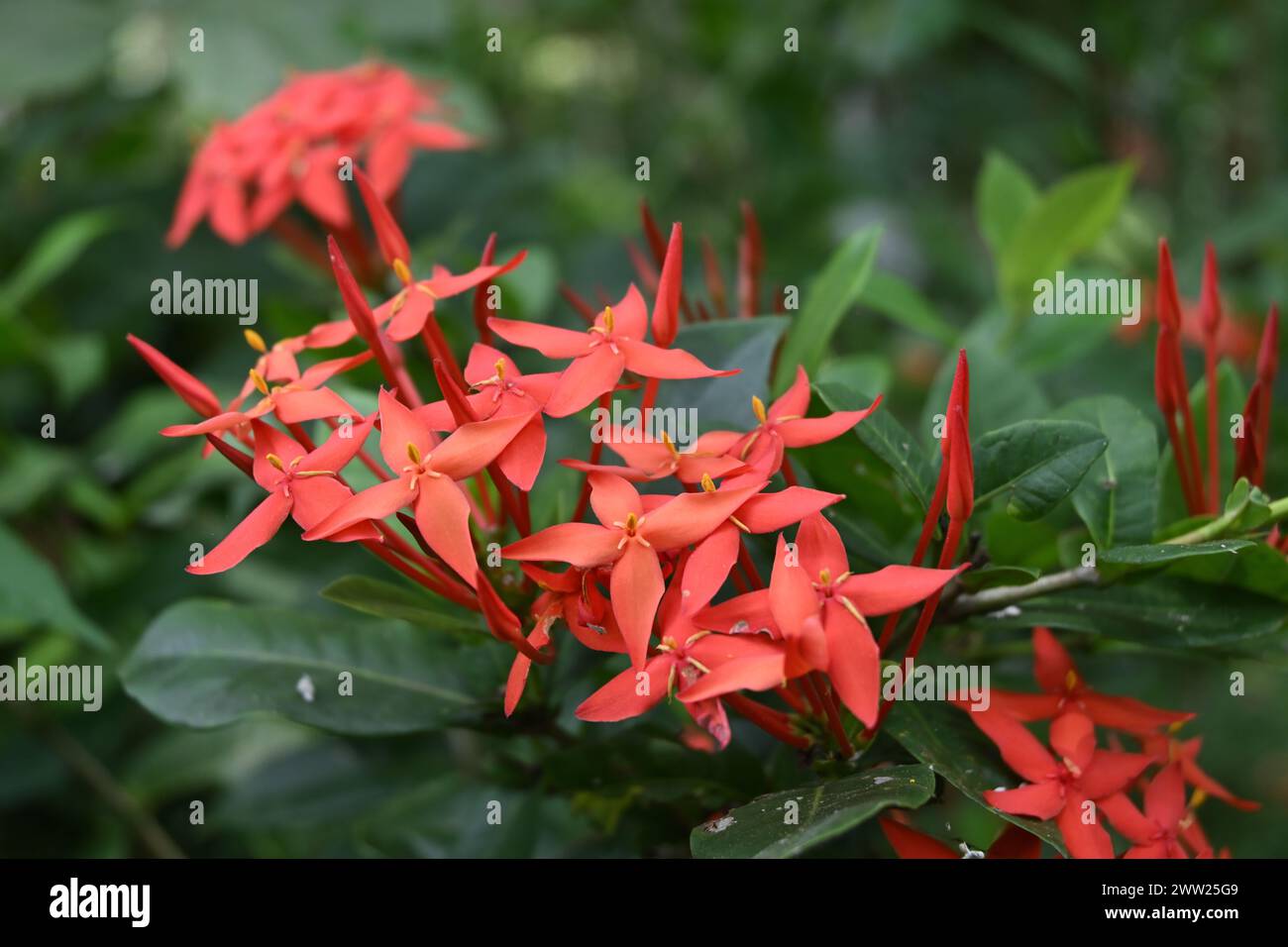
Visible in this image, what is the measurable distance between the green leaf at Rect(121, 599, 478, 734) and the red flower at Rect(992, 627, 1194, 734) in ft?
1.07

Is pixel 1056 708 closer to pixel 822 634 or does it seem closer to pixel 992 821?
pixel 822 634

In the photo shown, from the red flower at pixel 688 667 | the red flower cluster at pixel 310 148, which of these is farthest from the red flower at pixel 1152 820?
the red flower cluster at pixel 310 148

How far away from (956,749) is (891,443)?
0.17m

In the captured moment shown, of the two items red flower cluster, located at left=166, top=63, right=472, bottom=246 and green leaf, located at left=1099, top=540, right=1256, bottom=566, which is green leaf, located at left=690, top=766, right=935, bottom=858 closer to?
green leaf, located at left=1099, top=540, right=1256, bottom=566

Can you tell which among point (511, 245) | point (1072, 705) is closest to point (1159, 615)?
point (1072, 705)

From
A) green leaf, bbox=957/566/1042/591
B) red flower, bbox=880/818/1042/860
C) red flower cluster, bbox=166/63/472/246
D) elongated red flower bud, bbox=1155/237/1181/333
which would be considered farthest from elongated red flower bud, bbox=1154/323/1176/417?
red flower cluster, bbox=166/63/472/246

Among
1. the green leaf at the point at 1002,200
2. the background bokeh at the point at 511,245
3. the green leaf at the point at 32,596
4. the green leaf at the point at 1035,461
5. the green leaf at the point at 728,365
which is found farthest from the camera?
the green leaf at the point at 1002,200

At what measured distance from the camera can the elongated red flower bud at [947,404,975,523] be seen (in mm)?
544

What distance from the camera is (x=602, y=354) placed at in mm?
601

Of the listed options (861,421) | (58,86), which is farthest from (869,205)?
(861,421)

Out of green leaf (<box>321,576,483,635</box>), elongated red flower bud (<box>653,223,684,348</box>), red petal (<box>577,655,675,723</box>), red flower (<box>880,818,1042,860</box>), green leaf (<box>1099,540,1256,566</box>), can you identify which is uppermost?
elongated red flower bud (<box>653,223,684,348</box>)

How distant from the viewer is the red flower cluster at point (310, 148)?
101 centimetres

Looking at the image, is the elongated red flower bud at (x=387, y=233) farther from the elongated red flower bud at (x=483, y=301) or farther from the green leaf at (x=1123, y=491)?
the green leaf at (x=1123, y=491)
